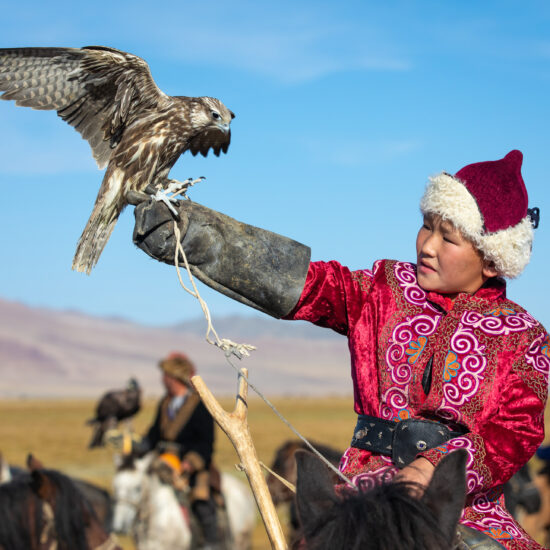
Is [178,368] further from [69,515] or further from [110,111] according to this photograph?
[110,111]

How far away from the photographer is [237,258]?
253 centimetres

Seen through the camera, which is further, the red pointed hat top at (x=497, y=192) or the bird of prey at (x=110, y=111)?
the bird of prey at (x=110, y=111)

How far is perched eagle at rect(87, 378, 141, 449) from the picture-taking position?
429 inches

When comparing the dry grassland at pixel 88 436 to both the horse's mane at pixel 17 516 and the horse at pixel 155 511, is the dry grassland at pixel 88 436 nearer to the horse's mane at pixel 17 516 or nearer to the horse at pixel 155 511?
the horse at pixel 155 511


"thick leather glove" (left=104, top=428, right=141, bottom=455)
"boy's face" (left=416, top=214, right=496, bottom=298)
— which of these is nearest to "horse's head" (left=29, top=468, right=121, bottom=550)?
"boy's face" (left=416, top=214, right=496, bottom=298)

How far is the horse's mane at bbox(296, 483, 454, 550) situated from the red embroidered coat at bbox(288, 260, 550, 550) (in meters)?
0.50

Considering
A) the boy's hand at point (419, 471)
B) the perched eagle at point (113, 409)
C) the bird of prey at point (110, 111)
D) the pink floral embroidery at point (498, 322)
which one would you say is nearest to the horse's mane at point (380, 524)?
the boy's hand at point (419, 471)

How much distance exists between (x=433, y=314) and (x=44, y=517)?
2910 millimetres

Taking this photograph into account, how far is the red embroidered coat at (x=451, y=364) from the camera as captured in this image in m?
2.24

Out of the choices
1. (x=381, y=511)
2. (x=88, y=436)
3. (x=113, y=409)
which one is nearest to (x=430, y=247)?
(x=381, y=511)

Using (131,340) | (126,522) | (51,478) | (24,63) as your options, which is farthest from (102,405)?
(131,340)

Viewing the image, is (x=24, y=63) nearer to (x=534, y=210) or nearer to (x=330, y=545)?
(x=534, y=210)

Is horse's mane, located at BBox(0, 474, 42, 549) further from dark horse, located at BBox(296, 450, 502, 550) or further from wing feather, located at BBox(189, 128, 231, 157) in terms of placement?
dark horse, located at BBox(296, 450, 502, 550)

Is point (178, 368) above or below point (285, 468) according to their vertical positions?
above
